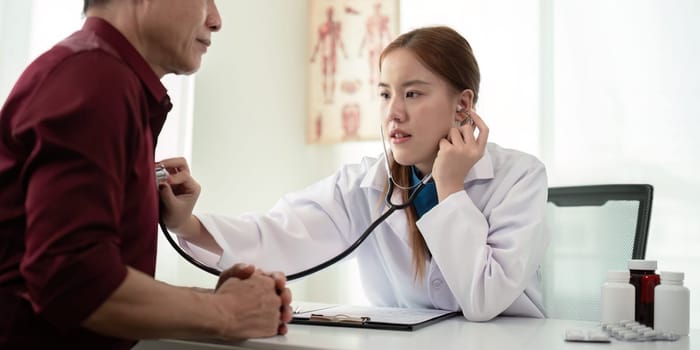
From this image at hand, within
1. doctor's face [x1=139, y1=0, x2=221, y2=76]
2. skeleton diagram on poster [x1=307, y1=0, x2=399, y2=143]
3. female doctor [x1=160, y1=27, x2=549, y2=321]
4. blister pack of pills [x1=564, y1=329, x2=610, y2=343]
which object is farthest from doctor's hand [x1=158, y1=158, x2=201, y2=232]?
skeleton diagram on poster [x1=307, y1=0, x2=399, y2=143]

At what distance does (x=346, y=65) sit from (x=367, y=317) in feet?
6.62

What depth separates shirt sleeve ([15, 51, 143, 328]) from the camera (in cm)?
77

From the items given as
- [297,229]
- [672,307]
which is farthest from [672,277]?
[297,229]

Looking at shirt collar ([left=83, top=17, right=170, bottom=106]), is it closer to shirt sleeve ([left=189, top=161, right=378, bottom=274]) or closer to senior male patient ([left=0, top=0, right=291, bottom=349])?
senior male patient ([left=0, top=0, right=291, bottom=349])

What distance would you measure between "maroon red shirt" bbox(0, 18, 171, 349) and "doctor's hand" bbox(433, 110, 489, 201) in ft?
2.18

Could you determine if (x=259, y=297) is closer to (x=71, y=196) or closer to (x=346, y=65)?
(x=71, y=196)

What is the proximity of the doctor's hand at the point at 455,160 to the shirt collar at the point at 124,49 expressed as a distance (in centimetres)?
64

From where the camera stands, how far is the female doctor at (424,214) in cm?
131

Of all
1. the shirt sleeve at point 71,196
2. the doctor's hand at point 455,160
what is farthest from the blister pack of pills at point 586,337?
the shirt sleeve at point 71,196

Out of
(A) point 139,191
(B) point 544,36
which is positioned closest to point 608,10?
(B) point 544,36

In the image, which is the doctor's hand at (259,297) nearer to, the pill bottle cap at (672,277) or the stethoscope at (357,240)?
the stethoscope at (357,240)

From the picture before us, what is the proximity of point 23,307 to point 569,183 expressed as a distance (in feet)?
6.76

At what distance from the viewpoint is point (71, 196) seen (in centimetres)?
77

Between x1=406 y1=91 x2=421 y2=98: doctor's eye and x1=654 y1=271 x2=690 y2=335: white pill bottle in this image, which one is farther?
x1=406 y1=91 x2=421 y2=98: doctor's eye
